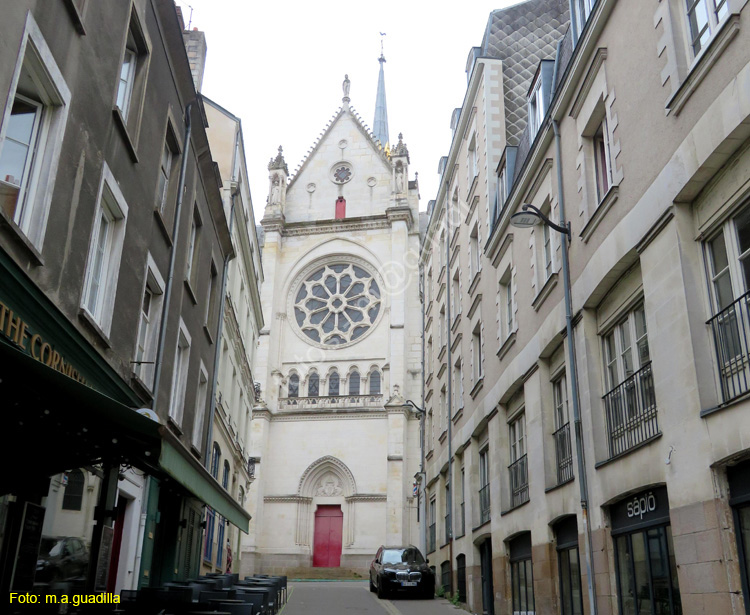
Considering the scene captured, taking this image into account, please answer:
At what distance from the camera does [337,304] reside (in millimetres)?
43562

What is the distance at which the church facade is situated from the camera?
125ft

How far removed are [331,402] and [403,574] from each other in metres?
21.5

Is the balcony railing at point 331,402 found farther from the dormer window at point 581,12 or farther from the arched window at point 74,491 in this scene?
the arched window at point 74,491

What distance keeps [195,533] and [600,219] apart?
11.4 meters

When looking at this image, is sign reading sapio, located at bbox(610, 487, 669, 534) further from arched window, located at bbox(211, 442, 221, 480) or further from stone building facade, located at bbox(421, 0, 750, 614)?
arched window, located at bbox(211, 442, 221, 480)

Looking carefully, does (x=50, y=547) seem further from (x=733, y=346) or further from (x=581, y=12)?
(x=581, y=12)

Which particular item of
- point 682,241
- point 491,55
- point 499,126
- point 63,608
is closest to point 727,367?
point 682,241

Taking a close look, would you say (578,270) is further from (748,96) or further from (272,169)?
(272,169)

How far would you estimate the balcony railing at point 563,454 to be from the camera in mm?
11570

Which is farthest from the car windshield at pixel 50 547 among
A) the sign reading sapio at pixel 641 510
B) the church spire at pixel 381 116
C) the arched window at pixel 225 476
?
the church spire at pixel 381 116

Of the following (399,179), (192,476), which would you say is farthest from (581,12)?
(399,179)

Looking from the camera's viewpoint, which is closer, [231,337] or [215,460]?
[215,460]

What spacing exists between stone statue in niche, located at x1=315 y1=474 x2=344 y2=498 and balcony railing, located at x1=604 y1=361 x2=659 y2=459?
3047cm

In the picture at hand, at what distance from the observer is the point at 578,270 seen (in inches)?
443
